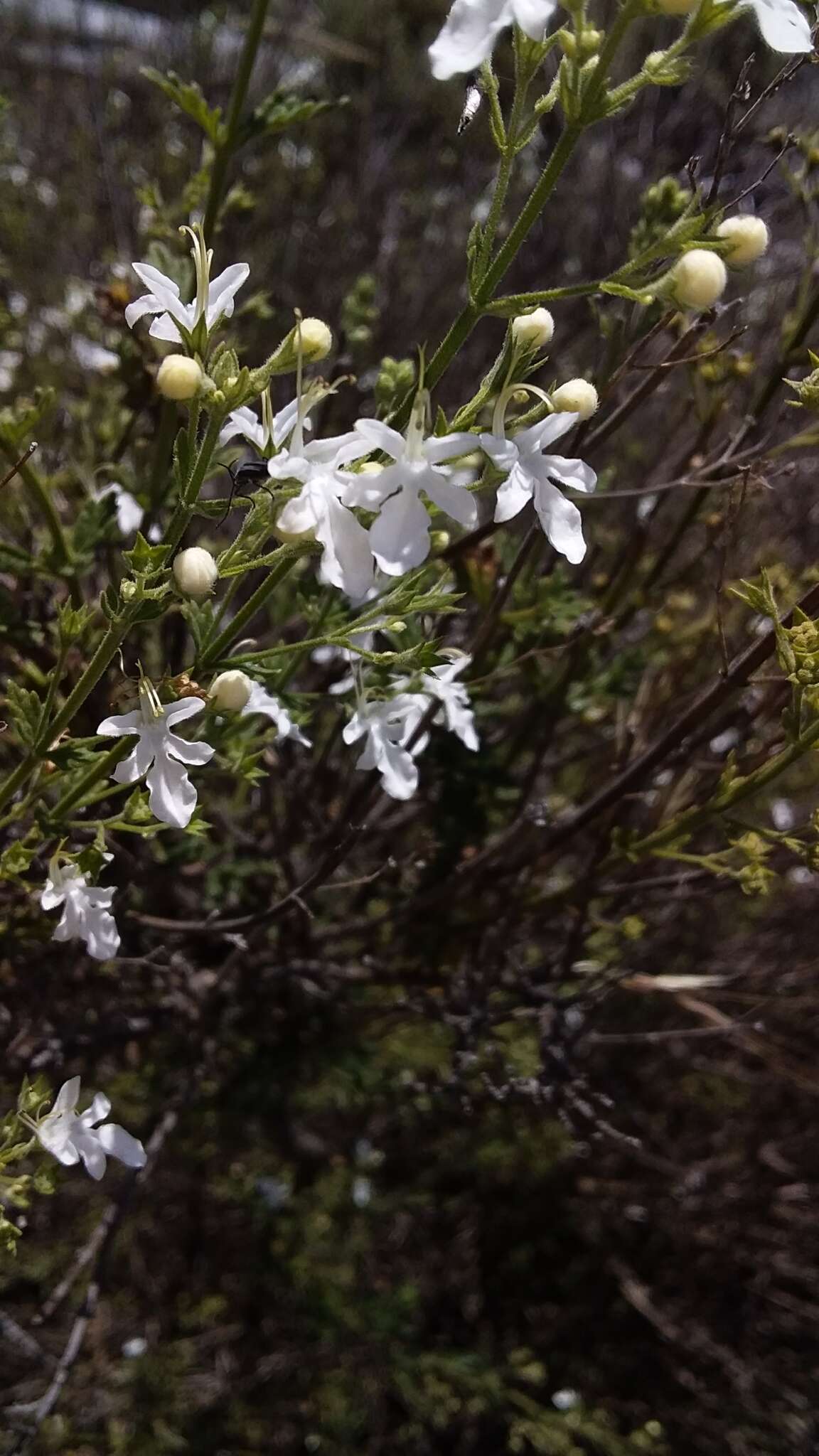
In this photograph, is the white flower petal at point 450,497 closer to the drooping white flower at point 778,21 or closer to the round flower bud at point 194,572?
the round flower bud at point 194,572

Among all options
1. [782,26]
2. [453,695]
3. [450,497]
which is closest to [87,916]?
[453,695]

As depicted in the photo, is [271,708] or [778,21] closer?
[778,21]

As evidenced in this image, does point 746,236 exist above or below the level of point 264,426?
above

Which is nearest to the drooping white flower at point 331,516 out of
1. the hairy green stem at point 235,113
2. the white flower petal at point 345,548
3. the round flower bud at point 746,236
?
the white flower petal at point 345,548

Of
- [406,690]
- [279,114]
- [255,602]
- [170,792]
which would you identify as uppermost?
[279,114]

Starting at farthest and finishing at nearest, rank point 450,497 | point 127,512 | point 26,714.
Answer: point 127,512 < point 26,714 < point 450,497

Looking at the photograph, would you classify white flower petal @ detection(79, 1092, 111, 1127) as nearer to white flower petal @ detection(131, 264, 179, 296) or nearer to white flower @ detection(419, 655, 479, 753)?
white flower @ detection(419, 655, 479, 753)

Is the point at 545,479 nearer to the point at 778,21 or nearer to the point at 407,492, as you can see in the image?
the point at 407,492
